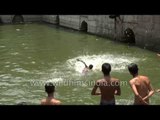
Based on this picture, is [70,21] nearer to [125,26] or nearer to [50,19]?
[50,19]

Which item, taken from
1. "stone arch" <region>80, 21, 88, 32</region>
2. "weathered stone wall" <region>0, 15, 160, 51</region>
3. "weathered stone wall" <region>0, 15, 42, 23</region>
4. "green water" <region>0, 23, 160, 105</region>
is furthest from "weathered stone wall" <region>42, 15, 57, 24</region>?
"green water" <region>0, 23, 160, 105</region>

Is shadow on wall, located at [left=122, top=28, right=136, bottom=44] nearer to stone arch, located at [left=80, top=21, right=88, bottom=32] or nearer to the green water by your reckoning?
the green water

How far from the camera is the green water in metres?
12.3

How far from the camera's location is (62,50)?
20484mm

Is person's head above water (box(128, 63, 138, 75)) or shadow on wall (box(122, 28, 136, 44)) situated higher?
person's head above water (box(128, 63, 138, 75))

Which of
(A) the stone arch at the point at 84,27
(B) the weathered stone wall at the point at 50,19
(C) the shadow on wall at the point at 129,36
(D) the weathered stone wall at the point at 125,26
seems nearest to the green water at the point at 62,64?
(D) the weathered stone wall at the point at 125,26

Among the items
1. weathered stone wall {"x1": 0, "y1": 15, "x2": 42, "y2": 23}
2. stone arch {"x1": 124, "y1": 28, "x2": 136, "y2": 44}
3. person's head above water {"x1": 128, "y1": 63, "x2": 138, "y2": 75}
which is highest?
person's head above water {"x1": 128, "y1": 63, "x2": 138, "y2": 75}

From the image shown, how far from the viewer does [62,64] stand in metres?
16.9

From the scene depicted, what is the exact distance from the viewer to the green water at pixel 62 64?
1228 centimetres

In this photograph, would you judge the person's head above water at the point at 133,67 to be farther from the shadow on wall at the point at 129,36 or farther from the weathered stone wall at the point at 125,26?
the shadow on wall at the point at 129,36
